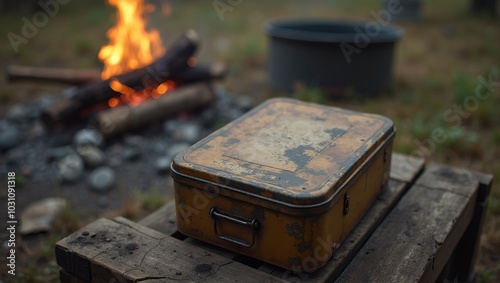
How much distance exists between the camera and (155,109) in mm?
4246

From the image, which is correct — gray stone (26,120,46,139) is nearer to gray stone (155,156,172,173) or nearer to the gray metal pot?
gray stone (155,156,172,173)

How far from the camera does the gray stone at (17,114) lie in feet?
14.8

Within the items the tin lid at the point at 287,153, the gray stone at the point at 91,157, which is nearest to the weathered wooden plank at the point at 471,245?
the tin lid at the point at 287,153

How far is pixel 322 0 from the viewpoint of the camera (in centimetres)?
1063

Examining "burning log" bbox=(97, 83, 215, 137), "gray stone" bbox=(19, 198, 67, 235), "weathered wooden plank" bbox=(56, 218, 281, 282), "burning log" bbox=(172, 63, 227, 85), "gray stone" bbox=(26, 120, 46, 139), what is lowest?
"gray stone" bbox=(19, 198, 67, 235)

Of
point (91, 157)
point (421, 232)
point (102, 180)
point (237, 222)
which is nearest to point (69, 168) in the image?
point (91, 157)

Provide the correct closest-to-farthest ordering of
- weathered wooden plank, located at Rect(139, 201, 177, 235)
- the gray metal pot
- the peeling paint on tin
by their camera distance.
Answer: the peeling paint on tin → weathered wooden plank, located at Rect(139, 201, 177, 235) → the gray metal pot

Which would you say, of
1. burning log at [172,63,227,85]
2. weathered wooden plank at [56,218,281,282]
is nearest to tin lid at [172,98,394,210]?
weathered wooden plank at [56,218,281,282]

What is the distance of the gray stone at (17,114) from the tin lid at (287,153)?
3131mm

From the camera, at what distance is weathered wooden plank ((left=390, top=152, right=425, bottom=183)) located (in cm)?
238

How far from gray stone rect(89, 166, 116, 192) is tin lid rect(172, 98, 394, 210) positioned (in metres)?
1.70

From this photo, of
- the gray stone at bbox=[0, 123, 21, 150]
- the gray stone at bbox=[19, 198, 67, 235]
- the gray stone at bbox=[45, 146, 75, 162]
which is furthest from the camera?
the gray stone at bbox=[0, 123, 21, 150]

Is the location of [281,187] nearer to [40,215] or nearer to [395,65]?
[40,215]

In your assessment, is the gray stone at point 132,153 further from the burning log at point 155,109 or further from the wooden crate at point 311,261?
the wooden crate at point 311,261
